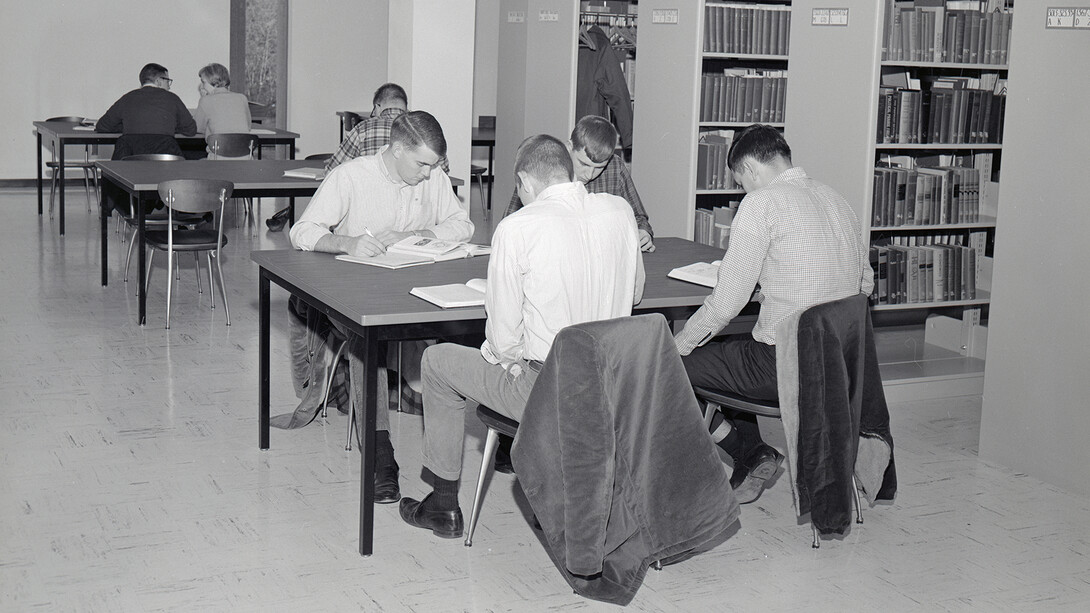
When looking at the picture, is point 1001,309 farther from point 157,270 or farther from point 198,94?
point 198,94

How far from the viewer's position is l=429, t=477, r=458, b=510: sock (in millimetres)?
3482

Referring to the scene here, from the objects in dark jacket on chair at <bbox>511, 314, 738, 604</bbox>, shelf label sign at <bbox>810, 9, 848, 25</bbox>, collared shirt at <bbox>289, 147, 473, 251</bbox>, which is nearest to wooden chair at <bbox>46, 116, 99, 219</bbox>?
collared shirt at <bbox>289, 147, 473, 251</bbox>

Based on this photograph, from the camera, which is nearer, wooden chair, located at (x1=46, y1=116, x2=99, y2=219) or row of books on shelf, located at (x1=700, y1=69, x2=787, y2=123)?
row of books on shelf, located at (x1=700, y1=69, x2=787, y2=123)

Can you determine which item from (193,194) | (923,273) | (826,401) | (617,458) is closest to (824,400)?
(826,401)

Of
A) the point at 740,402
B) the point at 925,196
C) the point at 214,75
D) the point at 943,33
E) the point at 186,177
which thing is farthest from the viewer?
the point at 214,75

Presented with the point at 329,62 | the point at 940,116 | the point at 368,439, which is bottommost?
the point at 368,439

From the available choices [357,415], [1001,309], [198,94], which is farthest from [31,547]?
[198,94]

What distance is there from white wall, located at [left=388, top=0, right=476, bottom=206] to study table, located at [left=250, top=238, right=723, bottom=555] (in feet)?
10.7

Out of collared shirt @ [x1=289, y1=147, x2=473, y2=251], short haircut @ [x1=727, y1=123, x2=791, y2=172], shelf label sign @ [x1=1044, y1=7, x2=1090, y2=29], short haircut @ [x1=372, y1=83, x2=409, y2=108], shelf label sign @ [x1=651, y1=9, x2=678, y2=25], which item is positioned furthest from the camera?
short haircut @ [x1=372, y1=83, x2=409, y2=108]

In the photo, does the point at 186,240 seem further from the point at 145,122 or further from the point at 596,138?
the point at 596,138

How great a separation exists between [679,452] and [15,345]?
12.0 feet

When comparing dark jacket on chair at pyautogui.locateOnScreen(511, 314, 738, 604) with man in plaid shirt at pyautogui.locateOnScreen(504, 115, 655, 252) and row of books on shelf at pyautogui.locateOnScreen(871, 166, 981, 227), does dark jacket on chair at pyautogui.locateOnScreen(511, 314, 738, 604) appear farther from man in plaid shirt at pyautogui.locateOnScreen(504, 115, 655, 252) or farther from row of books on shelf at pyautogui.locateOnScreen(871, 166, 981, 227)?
row of books on shelf at pyautogui.locateOnScreen(871, 166, 981, 227)

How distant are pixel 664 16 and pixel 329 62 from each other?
6465mm

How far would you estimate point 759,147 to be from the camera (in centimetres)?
365
